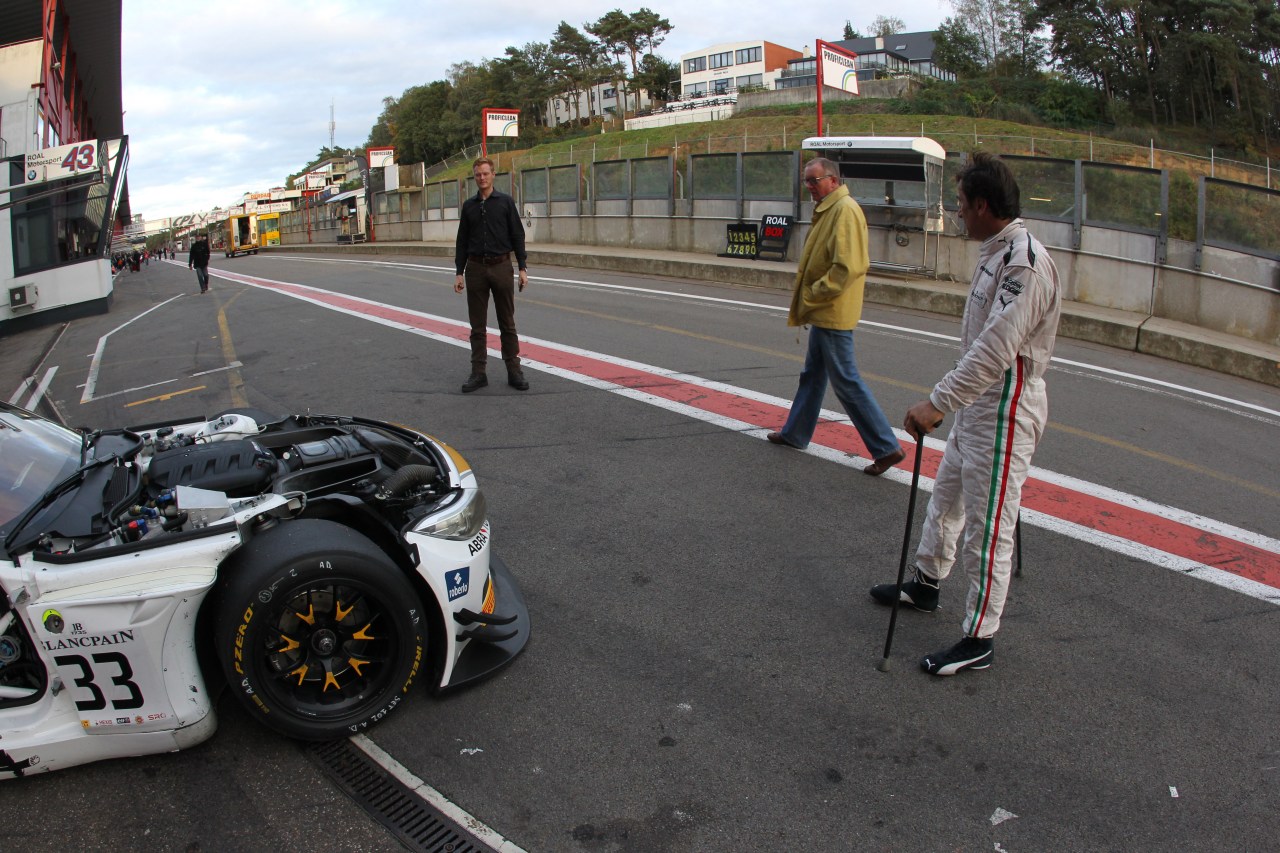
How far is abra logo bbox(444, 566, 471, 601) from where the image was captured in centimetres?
334

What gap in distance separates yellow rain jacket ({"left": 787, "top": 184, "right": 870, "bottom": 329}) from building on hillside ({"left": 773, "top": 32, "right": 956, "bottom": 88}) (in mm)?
67078

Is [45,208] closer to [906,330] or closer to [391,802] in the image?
[906,330]

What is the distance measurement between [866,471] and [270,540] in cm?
391

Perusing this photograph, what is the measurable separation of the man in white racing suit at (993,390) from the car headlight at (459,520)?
1.74 m

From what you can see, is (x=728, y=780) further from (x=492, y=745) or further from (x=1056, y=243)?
(x=1056, y=243)

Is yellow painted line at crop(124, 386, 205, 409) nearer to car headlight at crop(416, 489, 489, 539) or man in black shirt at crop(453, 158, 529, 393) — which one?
man in black shirt at crop(453, 158, 529, 393)

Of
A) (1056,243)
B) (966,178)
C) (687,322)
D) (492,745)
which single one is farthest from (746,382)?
(1056,243)

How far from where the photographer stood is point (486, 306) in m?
8.09

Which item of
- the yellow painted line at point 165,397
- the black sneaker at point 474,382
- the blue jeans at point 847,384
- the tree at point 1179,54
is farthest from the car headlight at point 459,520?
the tree at point 1179,54

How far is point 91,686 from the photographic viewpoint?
2955 millimetres

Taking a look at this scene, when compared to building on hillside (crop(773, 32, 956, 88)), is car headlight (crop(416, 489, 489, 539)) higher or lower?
lower

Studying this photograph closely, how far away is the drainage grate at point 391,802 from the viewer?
2744 millimetres

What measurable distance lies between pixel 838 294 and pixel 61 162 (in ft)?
65.0

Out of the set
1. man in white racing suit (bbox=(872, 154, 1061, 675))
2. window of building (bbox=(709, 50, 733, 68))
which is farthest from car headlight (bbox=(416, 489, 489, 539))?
window of building (bbox=(709, 50, 733, 68))
